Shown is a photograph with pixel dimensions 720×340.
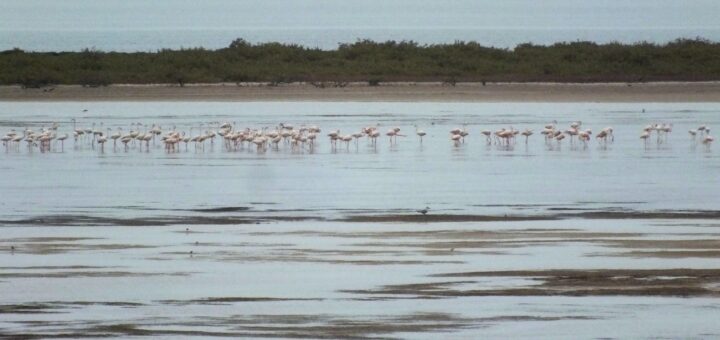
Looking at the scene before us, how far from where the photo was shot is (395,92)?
51219mm

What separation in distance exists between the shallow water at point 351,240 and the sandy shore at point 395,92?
17.7 meters

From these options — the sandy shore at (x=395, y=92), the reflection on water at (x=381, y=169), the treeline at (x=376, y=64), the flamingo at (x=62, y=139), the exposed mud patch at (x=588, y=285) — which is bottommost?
the exposed mud patch at (x=588, y=285)

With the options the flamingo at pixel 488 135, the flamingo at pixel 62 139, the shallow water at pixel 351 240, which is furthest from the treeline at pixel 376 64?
the shallow water at pixel 351 240

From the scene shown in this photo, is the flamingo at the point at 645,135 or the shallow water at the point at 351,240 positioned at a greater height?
the flamingo at the point at 645,135

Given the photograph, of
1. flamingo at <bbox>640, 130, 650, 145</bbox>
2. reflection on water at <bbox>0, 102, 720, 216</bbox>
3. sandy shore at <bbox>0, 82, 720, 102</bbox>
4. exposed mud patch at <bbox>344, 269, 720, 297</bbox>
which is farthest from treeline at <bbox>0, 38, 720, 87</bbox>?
exposed mud patch at <bbox>344, 269, 720, 297</bbox>

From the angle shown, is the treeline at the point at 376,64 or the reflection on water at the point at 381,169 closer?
the reflection on water at the point at 381,169

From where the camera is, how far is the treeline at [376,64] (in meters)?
55.0

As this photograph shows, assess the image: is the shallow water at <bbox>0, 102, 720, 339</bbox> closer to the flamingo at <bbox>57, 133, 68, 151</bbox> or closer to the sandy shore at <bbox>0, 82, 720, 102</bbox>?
the flamingo at <bbox>57, 133, 68, 151</bbox>

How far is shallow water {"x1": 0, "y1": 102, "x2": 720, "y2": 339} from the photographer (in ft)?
41.2

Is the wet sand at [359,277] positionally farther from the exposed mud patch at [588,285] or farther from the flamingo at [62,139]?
the flamingo at [62,139]

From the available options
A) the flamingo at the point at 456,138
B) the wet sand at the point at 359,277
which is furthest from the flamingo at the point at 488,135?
the wet sand at the point at 359,277

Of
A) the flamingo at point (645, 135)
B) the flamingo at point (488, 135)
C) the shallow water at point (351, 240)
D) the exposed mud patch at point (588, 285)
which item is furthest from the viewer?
the flamingo at point (488, 135)

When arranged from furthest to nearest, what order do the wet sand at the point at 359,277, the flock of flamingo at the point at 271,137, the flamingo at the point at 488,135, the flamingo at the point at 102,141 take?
the flamingo at the point at 488,135 → the flock of flamingo at the point at 271,137 → the flamingo at the point at 102,141 → the wet sand at the point at 359,277

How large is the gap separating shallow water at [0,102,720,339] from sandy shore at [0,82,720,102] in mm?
17672
